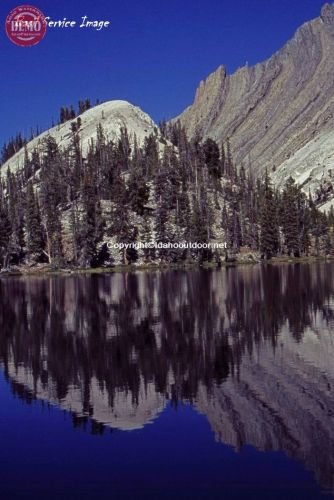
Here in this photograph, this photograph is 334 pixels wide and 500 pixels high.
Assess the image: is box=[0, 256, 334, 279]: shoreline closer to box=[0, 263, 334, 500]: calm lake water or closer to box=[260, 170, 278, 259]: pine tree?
box=[260, 170, 278, 259]: pine tree

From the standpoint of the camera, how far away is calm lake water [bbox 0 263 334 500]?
22.2 metres

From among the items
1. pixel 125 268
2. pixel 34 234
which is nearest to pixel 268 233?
pixel 125 268

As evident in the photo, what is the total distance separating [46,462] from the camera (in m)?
24.6

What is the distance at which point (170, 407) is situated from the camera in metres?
31.0

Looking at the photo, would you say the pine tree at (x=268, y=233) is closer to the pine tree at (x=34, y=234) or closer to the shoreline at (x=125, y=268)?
the shoreline at (x=125, y=268)

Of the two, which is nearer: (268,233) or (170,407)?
(170,407)

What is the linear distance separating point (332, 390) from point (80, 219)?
533 ft

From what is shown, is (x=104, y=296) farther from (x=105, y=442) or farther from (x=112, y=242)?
(x=112, y=242)

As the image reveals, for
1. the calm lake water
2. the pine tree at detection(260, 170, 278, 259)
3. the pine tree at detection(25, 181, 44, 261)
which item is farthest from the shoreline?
the calm lake water

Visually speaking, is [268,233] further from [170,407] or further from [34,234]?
[170,407]

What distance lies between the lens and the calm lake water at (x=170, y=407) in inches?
875

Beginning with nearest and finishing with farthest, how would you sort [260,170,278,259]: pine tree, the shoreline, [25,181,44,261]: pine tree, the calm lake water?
the calm lake water
the shoreline
[25,181,44,261]: pine tree
[260,170,278,259]: pine tree

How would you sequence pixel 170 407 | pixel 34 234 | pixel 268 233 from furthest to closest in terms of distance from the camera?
pixel 268 233, pixel 34 234, pixel 170 407

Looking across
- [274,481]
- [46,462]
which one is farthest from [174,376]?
[274,481]
